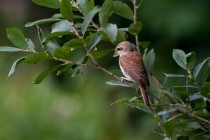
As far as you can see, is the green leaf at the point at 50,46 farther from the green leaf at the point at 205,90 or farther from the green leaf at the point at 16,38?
the green leaf at the point at 205,90

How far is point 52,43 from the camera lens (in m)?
2.92

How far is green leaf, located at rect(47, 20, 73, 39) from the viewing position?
284cm

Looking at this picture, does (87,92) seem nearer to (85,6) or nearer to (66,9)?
(85,6)

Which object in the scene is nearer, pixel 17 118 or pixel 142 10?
pixel 17 118

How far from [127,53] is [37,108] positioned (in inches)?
77.1

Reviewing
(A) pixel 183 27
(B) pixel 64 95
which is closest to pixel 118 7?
(B) pixel 64 95

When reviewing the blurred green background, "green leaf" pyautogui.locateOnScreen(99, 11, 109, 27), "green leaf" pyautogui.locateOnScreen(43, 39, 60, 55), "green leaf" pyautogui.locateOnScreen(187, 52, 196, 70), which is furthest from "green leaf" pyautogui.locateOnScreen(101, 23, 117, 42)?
the blurred green background

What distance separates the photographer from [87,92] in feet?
19.3

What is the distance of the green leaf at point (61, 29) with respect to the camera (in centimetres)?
284

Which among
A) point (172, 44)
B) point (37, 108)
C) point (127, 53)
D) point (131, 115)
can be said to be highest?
point (127, 53)

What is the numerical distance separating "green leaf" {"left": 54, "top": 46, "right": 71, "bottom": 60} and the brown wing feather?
23.8 inches

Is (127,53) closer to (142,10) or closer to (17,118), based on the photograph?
(17,118)

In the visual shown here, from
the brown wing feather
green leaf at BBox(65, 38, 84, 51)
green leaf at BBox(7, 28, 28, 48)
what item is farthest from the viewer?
the brown wing feather

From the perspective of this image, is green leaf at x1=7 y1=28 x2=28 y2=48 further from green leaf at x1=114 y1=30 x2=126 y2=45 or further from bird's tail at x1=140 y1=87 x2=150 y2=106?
bird's tail at x1=140 y1=87 x2=150 y2=106
